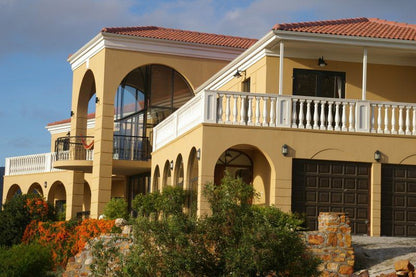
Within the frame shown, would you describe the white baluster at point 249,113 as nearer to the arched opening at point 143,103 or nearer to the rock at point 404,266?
the rock at point 404,266

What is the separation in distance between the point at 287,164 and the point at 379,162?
2.60 meters

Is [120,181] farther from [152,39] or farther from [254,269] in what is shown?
[254,269]

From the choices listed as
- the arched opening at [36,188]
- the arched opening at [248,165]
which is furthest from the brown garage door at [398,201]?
the arched opening at [36,188]

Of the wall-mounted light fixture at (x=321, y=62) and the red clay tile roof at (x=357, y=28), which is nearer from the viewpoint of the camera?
the red clay tile roof at (x=357, y=28)

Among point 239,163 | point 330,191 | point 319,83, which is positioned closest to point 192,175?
point 239,163

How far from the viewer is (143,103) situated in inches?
1299

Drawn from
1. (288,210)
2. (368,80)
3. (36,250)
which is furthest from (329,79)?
(36,250)

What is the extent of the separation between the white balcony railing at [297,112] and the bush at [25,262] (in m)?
5.69

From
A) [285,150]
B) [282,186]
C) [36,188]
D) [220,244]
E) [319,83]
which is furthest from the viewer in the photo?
[36,188]

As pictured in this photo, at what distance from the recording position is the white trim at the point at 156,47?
31.3 m

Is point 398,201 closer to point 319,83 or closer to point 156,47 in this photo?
point 319,83

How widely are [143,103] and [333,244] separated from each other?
15.2 m

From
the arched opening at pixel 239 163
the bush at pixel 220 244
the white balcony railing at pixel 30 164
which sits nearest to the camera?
the bush at pixel 220 244

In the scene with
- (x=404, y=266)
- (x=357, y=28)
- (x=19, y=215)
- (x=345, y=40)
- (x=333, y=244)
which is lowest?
(x=404, y=266)
